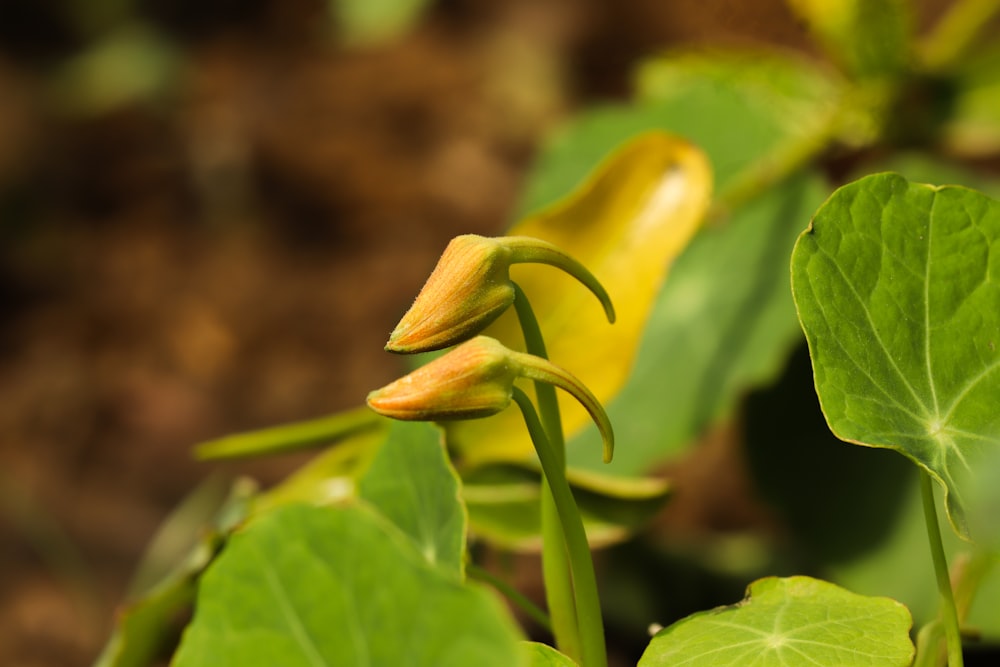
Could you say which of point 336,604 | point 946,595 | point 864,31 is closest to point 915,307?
point 946,595

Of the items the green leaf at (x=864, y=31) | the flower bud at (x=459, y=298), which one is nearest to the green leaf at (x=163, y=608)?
the flower bud at (x=459, y=298)

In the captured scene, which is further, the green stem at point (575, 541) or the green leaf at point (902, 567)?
the green leaf at point (902, 567)

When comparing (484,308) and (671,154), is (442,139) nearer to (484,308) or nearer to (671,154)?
(671,154)

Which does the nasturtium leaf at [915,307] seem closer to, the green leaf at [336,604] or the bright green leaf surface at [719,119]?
the green leaf at [336,604]

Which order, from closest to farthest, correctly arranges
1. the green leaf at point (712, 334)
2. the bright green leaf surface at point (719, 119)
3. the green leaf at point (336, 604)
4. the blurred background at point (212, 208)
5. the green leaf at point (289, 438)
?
the green leaf at point (336, 604) < the green leaf at point (289, 438) < the green leaf at point (712, 334) < the bright green leaf surface at point (719, 119) < the blurred background at point (212, 208)

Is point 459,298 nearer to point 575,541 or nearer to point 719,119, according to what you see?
point 575,541

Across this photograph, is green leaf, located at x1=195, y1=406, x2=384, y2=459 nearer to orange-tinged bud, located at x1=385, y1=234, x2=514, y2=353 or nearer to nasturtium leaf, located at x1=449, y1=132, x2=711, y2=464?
nasturtium leaf, located at x1=449, y1=132, x2=711, y2=464
